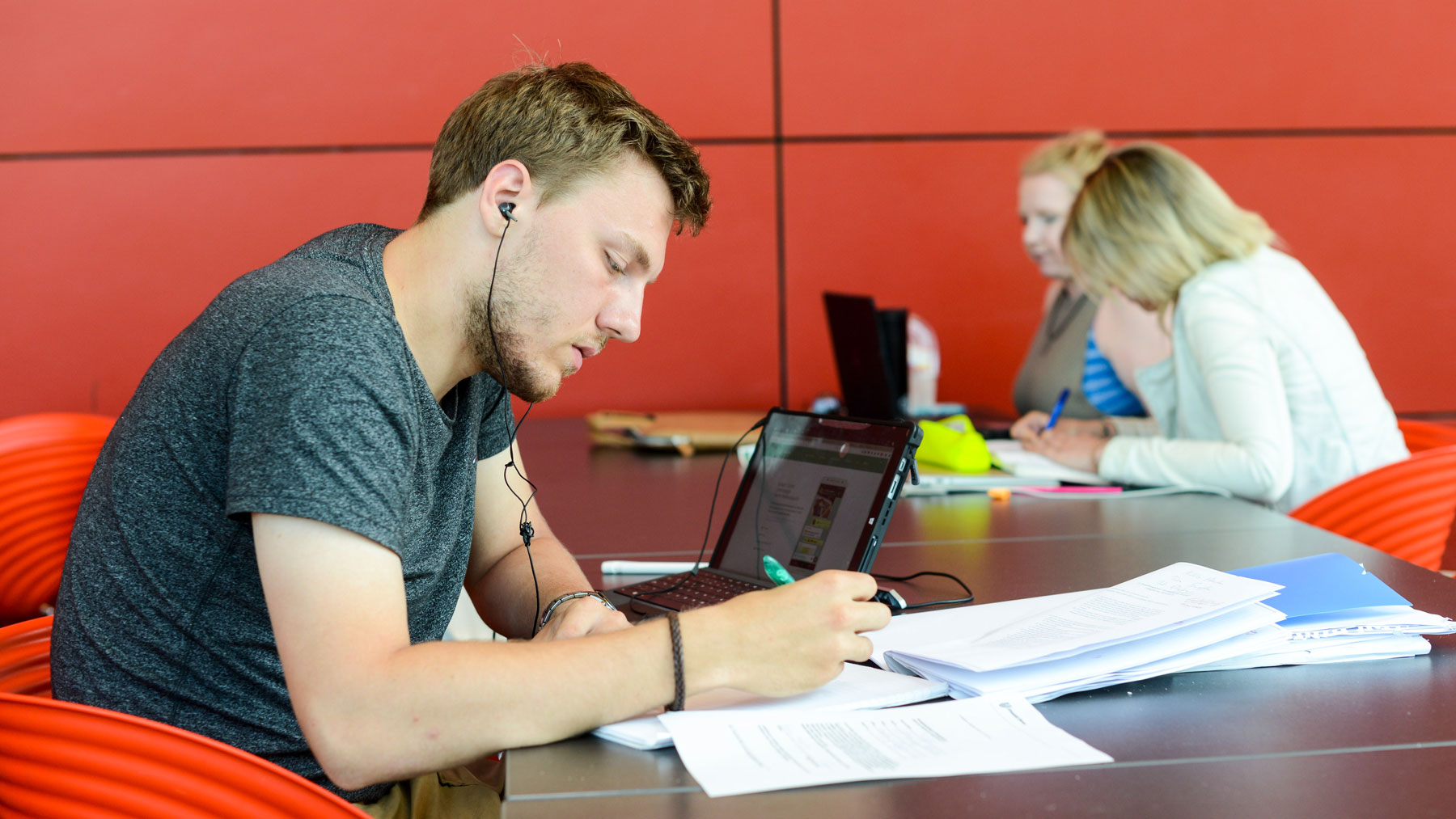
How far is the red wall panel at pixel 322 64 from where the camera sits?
2994 mm

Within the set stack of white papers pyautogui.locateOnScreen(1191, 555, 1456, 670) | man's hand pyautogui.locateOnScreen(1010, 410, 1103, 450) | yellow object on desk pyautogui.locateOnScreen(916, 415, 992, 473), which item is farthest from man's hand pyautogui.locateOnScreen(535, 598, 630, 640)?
man's hand pyautogui.locateOnScreen(1010, 410, 1103, 450)

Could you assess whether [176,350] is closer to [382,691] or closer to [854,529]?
[382,691]

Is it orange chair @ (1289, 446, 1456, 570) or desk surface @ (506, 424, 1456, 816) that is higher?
desk surface @ (506, 424, 1456, 816)

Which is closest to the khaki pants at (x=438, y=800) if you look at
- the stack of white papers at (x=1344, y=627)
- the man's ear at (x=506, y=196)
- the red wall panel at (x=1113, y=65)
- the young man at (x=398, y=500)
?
the young man at (x=398, y=500)

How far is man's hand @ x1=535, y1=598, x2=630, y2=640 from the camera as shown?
3.65ft

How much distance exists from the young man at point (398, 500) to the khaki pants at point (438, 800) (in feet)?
0.04

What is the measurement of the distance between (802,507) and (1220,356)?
104cm

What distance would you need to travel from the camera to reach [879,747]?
84cm

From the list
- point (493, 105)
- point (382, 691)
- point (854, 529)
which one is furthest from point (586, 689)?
point (493, 105)

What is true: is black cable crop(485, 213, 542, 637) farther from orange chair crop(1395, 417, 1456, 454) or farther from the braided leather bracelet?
orange chair crop(1395, 417, 1456, 454)

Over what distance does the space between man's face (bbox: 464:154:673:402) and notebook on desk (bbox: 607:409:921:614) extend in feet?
1.06

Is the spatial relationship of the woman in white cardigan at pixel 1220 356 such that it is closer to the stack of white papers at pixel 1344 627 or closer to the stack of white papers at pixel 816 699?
the stack of white papers at pixel 1344 627

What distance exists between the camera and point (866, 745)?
2.77 feet

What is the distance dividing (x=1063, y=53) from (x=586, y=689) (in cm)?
283
